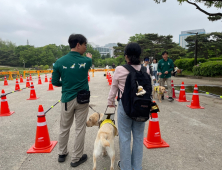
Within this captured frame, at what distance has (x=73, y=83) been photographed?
2.56 meters

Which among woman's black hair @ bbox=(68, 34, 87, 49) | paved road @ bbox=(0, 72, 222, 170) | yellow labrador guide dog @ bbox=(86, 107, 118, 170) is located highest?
woman's black hair @ bbox=(68, 34, 87, 49)

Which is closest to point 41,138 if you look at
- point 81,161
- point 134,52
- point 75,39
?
point 81,161

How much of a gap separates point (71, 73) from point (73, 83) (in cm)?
16

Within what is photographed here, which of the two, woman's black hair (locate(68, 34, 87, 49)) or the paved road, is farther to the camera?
the paved road

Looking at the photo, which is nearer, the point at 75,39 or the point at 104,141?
the point at 104,141

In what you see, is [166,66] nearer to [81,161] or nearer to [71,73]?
[71,73]

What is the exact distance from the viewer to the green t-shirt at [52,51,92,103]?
8.25ft

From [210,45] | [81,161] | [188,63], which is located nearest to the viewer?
[81,161]

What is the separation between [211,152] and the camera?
3061 millimetres

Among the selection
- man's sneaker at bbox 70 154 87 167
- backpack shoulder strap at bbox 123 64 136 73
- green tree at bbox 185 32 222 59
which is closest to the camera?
backpack shoulder strap at bbox 123 64 136 73

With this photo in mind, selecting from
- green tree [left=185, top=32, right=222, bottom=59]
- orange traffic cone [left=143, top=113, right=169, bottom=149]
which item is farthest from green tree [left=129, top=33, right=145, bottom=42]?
orange traffic cone [left=143, top=113, right=169, bottom=149]

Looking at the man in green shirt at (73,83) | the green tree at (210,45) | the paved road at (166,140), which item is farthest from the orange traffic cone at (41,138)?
the green tree at (210,45)

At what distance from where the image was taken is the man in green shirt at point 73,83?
253cm

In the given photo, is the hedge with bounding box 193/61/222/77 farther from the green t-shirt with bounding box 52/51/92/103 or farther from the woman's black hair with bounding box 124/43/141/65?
the green t-shirt with bounding box 52/51/92/103
